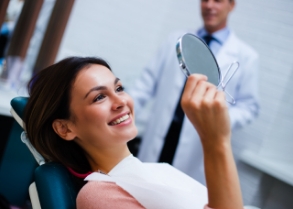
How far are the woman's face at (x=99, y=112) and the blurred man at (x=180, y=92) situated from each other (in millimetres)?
1052

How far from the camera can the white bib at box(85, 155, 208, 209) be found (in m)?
1.09

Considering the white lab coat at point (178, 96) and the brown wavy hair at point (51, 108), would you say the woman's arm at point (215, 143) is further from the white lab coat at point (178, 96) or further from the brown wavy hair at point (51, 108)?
the white lab coat at point (178, 96)

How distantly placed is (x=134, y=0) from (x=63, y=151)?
1.85m

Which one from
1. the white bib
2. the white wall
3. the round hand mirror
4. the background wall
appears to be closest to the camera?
A: the round hand mirror

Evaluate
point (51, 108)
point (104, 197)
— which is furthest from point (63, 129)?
point (104, 197)

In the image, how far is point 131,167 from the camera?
1261 millimetres

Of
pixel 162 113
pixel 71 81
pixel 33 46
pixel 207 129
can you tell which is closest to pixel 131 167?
pixel 71 81

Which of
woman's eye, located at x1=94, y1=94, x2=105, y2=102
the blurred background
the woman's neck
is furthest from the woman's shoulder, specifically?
the blurred background

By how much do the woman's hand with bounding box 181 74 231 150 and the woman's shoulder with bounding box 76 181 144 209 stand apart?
12.3 inches

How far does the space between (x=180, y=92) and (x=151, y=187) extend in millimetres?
1311

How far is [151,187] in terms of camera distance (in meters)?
1.10

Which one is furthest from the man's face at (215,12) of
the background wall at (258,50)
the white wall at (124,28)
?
the white wall at (124,28)

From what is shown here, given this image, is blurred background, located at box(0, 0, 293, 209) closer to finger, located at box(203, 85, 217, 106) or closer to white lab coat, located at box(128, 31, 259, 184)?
white lab coat, located at box(128, 31, 259, 184)

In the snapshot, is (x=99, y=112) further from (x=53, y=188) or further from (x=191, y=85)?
(x=191, y=85)
